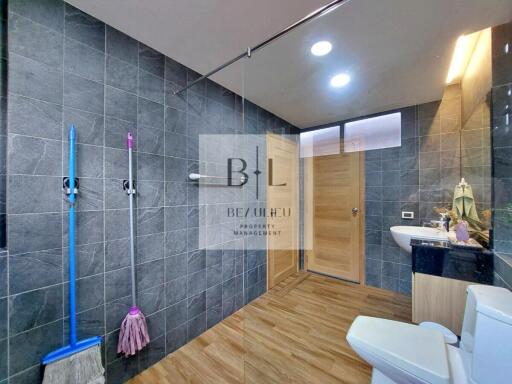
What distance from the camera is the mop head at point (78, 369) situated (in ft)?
3.34

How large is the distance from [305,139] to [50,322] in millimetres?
2773

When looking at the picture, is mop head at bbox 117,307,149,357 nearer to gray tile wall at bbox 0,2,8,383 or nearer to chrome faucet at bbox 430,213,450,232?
gray tile wall at bbox 0,2,8,383

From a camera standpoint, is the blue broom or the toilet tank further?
the blue broom

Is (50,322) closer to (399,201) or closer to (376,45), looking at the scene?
(376,45)

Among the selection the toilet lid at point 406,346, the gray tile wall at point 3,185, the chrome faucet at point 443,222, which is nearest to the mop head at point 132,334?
the gray tile wall at point 3,185

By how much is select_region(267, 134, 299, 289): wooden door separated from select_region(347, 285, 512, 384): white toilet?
135cm

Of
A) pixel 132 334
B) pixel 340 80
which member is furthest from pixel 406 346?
pixel 340 80

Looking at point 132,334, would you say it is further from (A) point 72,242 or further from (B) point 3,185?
(B) point 3,185

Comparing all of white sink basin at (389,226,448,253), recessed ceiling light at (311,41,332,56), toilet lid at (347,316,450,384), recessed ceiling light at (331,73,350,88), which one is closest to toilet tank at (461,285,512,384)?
toilet lid at (347,316,450,384)

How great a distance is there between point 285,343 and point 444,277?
133 centimetres

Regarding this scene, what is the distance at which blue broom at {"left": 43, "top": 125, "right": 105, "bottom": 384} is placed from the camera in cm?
103

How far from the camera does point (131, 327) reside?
4.18ft

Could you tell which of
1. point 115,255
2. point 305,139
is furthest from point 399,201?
point 115,255

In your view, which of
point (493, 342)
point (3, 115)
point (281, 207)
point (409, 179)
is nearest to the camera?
point (493, 342)
